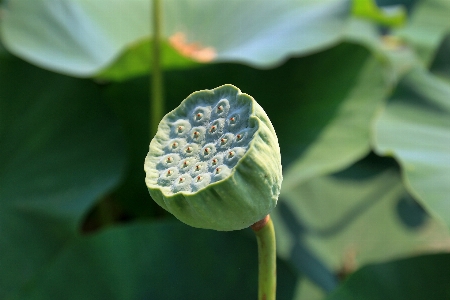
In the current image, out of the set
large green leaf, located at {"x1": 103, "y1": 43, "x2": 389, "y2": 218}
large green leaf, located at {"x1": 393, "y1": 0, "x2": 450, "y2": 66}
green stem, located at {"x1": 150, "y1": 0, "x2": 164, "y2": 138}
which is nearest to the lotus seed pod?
green stem, located at {"x1": 150, "y1": 0, "x2": 164, "y2": 138}

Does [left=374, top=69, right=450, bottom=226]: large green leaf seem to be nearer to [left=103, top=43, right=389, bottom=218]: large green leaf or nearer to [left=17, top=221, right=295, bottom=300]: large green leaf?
[left=103, top=43, right=389, bottom=218]: large green leaf

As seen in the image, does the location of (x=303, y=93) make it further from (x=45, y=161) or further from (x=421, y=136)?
(x=45, y=161)

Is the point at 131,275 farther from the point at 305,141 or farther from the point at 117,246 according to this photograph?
the point at 305,141

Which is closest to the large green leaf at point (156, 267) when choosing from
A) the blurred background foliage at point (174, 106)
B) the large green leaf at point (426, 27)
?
the blurred background foliage at point (174, 106)

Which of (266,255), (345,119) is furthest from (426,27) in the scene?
(266,255)

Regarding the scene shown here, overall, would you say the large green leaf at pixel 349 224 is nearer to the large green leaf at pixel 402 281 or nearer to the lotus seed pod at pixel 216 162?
the large green leaf at pixel 402 281

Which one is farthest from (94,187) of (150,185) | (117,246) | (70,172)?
(150,185)
